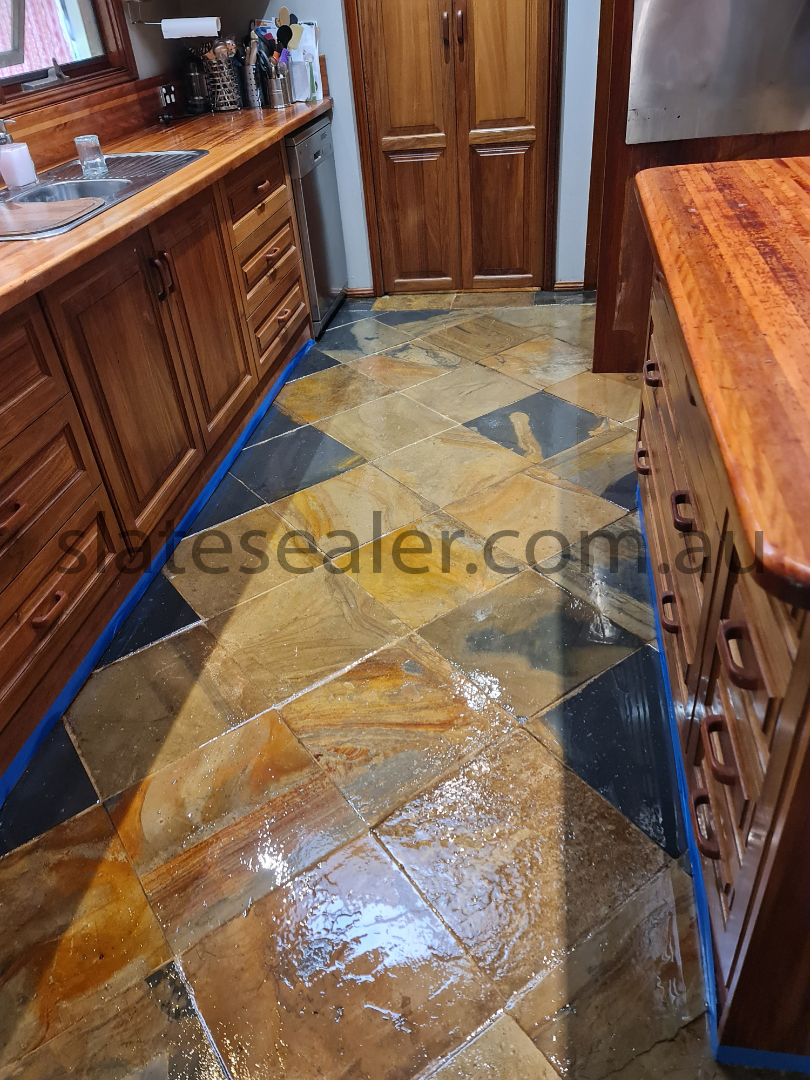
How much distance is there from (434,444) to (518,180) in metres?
1.81

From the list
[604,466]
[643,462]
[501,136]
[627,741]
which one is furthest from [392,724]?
[501,136]

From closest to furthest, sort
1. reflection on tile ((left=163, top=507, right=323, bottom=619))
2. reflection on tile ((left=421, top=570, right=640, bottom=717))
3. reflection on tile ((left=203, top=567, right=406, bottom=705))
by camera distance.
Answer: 1. reflection on tile ((left=421, top=570, right=640, bottom=717))
2. reflection on tile ((left=203, top=567, right=406, bottom=705))
3. reflection on tile ((left=163, top=507, right=323, bottom=619))

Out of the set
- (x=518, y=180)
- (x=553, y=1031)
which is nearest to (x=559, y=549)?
(x=553, y=1031)

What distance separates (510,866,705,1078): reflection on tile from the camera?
3.64ft

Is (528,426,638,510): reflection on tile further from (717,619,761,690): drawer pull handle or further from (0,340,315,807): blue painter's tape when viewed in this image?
(717,619,761,690): drawer pull handle

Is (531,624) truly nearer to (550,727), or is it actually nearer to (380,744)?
(550,727)

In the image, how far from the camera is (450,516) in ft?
7.60

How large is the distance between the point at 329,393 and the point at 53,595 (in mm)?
1684

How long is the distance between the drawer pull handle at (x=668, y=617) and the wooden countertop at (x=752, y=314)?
58 cm

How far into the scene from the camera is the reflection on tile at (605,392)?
2.78 metres

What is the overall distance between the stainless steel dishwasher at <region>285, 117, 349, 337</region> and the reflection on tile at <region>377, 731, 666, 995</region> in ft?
8.63

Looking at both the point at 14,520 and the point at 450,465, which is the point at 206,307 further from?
the point at 14,520

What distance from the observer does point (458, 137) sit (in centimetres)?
362

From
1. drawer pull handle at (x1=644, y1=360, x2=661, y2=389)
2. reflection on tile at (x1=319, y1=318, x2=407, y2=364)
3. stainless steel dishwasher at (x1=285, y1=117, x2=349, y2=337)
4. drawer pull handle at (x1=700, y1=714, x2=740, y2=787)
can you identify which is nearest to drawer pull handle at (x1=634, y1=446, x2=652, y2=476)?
drawer pull handle at (x1=644, y1=360, x2=661, y2=389)
